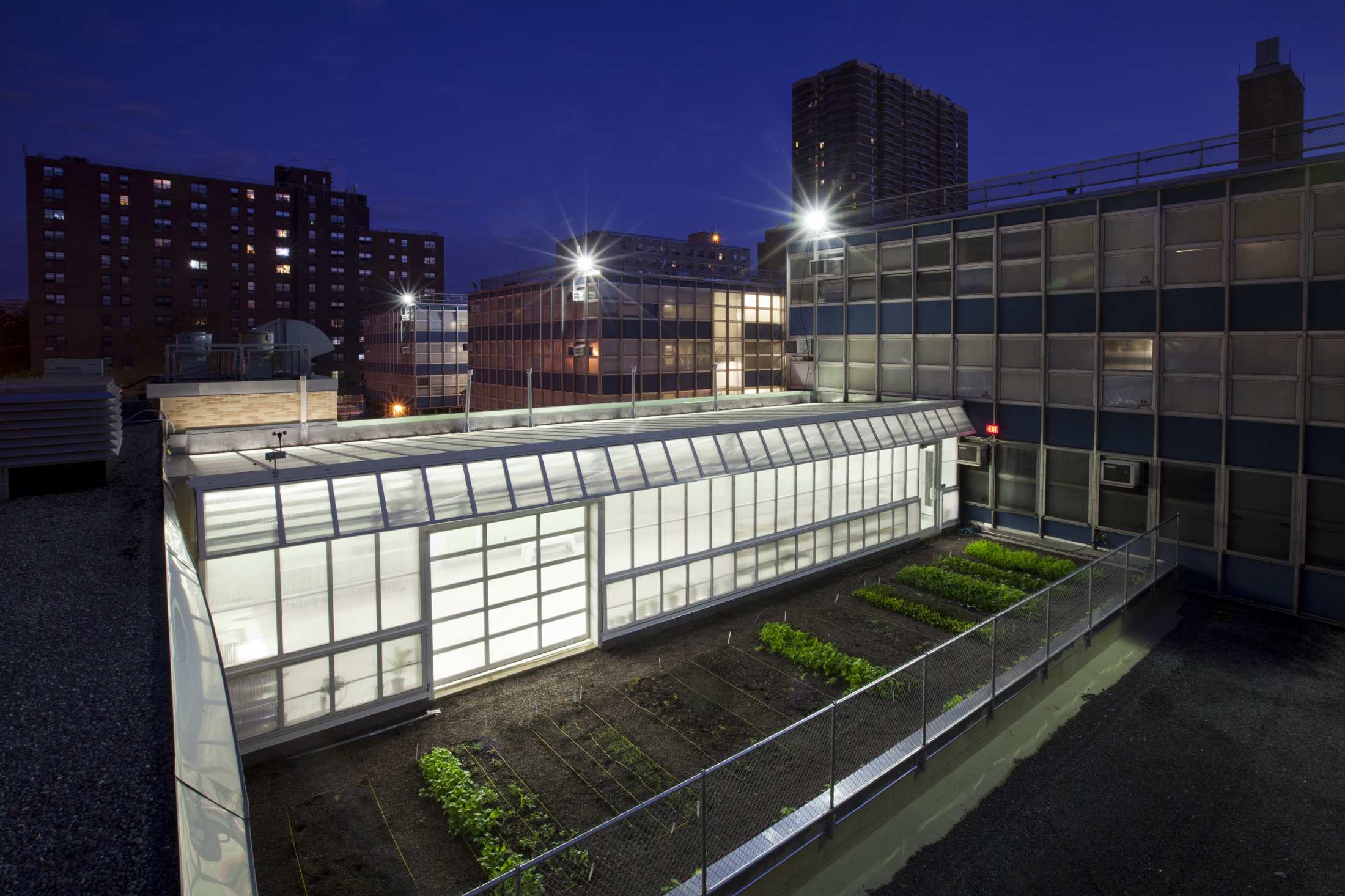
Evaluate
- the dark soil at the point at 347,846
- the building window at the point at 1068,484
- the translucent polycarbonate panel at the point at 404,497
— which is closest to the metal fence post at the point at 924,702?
the dark soil at the point at 347,846

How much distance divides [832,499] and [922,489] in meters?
5.10

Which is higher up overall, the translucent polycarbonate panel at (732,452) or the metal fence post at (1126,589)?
the translucent polycarbonate panel at (732,452)

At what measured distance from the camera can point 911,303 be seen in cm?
2573

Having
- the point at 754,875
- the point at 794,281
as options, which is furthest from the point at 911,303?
the point at 754,875

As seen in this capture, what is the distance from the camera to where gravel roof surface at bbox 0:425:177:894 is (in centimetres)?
469

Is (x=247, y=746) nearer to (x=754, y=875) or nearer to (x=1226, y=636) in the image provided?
(x=754, y=875)

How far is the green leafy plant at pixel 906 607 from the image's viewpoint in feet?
54.5

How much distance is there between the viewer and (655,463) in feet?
52.7

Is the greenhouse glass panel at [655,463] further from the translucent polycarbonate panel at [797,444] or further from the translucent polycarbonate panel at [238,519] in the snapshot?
the translucent polycarbonate panel at [238,519]

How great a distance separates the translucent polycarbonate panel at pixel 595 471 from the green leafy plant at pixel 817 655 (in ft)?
15.3

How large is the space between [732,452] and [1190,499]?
12.9m

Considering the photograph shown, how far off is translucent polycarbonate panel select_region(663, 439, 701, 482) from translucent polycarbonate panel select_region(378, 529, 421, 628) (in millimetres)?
5799

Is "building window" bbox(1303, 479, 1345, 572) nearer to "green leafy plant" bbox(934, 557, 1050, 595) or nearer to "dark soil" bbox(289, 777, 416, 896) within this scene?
"green leafy plant" bbox(934, 557, 1050, 595)

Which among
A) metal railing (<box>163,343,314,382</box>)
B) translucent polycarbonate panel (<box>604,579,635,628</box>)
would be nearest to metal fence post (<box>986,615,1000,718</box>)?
translucent polycarbonate panel (<box>604,579,635,628</box>)
